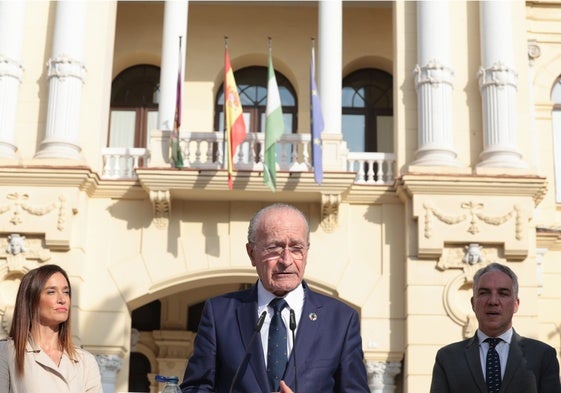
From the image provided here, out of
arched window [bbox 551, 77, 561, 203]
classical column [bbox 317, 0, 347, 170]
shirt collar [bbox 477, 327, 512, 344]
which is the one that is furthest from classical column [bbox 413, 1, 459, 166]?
shirt collar [bbox 477, 327, 512, 344]

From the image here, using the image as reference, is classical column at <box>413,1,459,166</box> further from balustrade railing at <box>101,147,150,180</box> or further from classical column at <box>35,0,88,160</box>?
classical column at <box>35,0,88,160</box>

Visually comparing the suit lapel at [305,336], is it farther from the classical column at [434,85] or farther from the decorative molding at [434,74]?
the decorative molding at [434,74]

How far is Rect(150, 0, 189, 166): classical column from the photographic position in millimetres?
13969

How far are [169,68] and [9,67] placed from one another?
7.70ft

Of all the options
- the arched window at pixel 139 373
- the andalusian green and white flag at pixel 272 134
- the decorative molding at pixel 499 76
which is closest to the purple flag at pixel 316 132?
the andalusian green and white flag at pixel 272 134

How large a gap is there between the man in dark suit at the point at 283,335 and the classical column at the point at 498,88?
973 centimetres

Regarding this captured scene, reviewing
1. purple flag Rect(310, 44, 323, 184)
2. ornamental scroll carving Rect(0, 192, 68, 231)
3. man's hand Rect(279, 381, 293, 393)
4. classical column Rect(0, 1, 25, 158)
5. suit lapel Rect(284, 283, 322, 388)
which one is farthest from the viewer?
A: classical column Rect(0, 1, 25, 158)

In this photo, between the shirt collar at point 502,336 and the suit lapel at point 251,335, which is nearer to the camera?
the suit lapel at point 251,335

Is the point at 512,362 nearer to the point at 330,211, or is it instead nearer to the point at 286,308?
the point at 286,308

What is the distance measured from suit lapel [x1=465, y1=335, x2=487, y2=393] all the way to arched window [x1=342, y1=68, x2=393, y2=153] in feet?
34.9

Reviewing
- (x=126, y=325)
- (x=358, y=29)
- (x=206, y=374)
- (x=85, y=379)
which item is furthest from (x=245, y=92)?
(x=206, y=374)

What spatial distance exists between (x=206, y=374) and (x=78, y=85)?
10469mm

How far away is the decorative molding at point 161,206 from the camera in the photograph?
13617mm

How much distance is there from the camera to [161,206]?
13844 mm
